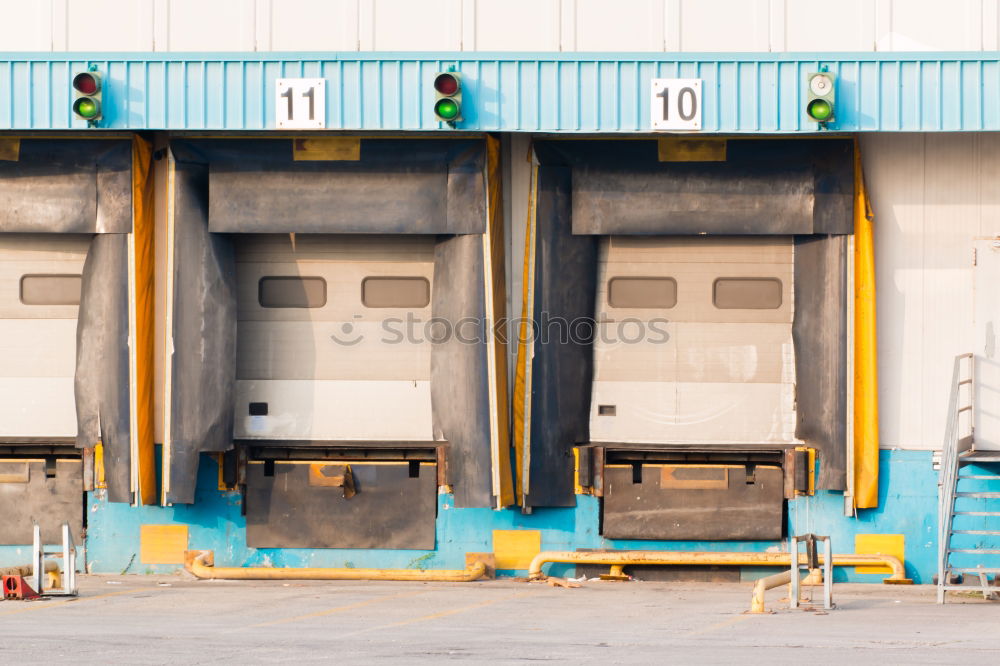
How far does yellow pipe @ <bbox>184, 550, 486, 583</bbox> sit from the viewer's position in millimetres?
16203

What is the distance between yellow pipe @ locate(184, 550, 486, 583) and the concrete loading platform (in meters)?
0.14

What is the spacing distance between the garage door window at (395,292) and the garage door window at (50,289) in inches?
134

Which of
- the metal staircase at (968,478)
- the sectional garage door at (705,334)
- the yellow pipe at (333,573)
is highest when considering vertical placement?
the sectional garage door at (705,334)

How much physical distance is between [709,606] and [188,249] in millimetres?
6962

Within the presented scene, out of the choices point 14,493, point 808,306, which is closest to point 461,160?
point 808,306

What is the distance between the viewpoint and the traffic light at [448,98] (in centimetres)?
1493

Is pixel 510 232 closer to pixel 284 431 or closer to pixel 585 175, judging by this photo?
pixel 585 175

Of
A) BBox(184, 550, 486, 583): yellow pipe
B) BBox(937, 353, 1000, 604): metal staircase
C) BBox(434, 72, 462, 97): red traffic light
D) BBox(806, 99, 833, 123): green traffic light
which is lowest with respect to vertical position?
BBox(184, 550, 486, 583): yellow pipe
